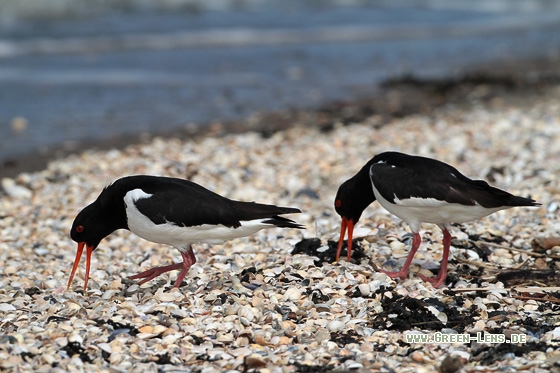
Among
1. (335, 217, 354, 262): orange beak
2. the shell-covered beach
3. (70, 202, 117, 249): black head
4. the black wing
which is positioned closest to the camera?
the shell-covered beach

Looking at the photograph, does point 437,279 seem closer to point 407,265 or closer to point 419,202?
point 407,265

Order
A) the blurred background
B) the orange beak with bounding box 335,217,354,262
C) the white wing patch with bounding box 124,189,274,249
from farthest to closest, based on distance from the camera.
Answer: the blurred background → the orange beak with bounding box 335,217,354,262 → the white wing patch with bounding box 124,189,274,249

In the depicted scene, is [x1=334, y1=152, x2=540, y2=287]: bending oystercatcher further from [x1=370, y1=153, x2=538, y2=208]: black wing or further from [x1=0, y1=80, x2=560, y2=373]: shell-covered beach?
[x1=0, y1=80, x2=560, y2=373]: shell-covered beach

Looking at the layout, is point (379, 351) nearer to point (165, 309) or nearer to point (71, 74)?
point (165, 309)

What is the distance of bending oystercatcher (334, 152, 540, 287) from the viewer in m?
5.49

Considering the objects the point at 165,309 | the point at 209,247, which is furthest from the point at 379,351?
the point at 209,247

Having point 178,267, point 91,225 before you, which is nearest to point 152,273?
point 178,267

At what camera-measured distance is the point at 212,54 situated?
741 inches

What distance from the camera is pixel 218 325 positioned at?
16.8 ft

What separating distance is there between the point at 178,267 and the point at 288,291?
883mm

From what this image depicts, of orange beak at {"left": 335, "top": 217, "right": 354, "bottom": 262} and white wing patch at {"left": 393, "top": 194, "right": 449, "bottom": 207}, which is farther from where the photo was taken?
orange beak at {"left": 335, "top": 217, "right": 354, "bottom": 262}

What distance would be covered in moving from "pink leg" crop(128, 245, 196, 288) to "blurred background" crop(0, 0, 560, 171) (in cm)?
534

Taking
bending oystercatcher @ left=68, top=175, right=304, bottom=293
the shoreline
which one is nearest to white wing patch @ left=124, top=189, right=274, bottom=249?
bending oystercatcher @ left=68, top=175, right=304, bottom=293

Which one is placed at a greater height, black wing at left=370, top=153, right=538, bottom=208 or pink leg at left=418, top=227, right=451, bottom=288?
black wing at left=370, top=153, right=538, bottom=208
